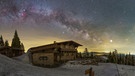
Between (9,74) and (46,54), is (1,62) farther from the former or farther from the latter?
(46,54)

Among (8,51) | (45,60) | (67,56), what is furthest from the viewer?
(8,51)

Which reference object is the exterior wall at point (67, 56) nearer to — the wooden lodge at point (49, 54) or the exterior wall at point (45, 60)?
the wooden lodge at point (49, 54)

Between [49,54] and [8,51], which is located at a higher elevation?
[8,51]

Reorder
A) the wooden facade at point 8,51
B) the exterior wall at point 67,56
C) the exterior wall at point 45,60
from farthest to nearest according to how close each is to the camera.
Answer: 1. the wooden facade at point 8,51
2. the exterior wall at point 67,56
3. the exterior wall at point 45,60

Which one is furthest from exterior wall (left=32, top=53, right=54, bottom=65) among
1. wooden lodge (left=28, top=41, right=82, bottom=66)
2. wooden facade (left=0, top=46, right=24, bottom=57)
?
wooden facade (left=0, top=46, right=24, bottom=57)

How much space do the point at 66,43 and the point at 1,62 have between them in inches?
890

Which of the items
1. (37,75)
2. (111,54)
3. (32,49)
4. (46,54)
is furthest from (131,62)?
(37,75)

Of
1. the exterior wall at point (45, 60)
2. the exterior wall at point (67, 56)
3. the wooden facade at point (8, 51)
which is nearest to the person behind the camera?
the exterior wall at point (45, 60)

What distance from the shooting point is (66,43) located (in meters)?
38.6

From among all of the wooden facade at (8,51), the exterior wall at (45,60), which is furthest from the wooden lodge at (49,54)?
the wooden facade at (8,51)

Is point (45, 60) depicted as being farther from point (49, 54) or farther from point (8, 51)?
point (8, 51)

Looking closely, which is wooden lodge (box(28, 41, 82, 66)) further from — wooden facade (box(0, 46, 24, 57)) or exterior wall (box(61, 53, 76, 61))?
wooden facade (box(0, 46, 24, 57))

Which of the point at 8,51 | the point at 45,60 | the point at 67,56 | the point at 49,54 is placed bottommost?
the point at 45,60

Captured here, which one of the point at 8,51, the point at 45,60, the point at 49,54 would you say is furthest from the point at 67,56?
the point at 8,51
